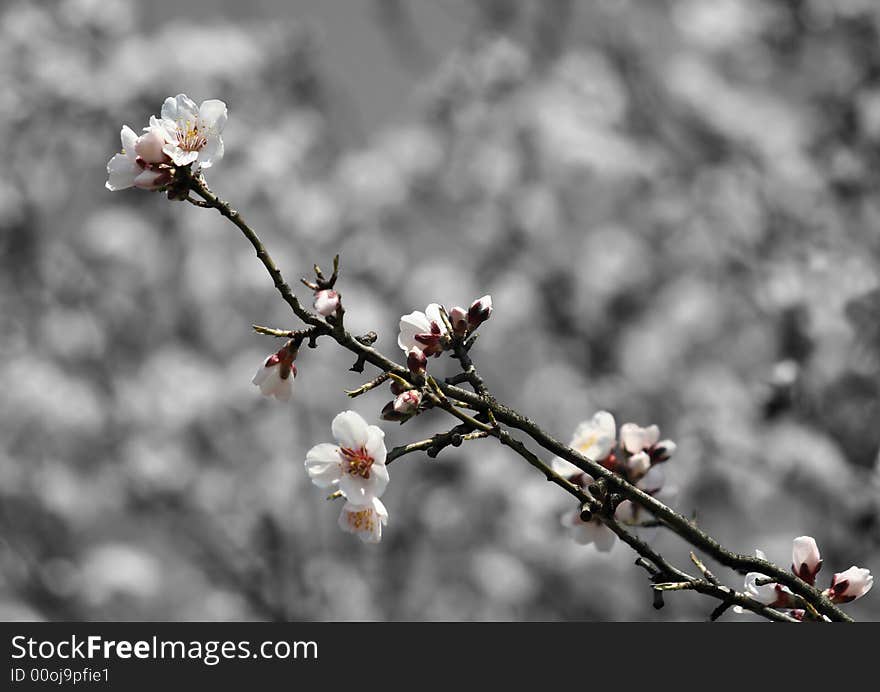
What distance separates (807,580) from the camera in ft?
5.46

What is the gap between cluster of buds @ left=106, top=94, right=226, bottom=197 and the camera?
157cm

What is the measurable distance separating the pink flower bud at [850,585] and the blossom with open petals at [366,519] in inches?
32.3

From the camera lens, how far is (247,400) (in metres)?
7.82

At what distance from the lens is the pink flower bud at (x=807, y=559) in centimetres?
165

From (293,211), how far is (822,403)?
5.54 meters

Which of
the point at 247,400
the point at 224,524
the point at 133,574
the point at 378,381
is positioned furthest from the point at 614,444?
the point at 133,574

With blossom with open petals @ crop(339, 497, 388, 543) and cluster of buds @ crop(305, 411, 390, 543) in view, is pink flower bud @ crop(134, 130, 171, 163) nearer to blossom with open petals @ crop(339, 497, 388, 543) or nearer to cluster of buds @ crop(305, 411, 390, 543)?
cluster of buds @ crop(305, 411, 390, 543)

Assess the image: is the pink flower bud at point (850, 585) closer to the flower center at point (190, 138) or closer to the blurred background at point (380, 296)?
the flower center at point (190, 138)

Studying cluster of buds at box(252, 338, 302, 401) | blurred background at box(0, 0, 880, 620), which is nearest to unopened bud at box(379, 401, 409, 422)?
cluster of buds at box(252, 338, 302, 401)

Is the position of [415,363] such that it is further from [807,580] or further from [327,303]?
[807,580]

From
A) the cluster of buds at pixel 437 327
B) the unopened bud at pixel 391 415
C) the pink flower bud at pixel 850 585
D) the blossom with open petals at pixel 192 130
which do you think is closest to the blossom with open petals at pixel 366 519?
the unopened bud at pixel 391 415

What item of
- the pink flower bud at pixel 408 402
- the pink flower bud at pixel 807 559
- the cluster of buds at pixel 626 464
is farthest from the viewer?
the cluster of buds at pixel 626 464

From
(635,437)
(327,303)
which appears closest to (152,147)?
(327,303)

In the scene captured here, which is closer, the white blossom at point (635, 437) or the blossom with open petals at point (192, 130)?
the blossom with open petals at point (192, 130)
